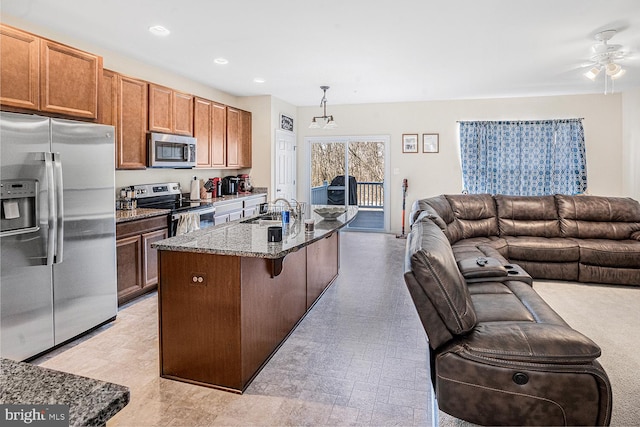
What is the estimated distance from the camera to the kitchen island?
2314 millimetres

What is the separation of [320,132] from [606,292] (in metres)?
5.65

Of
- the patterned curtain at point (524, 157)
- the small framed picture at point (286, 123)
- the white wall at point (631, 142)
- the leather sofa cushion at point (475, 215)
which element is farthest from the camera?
the small framed picture at point (286, 123)

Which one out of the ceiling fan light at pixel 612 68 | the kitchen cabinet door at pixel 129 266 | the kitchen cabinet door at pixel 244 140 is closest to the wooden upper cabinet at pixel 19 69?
the kitchen cabinet door at pixel 129 266

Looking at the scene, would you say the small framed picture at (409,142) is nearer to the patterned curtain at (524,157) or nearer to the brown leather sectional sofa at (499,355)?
the patterned curtain at (524,157)

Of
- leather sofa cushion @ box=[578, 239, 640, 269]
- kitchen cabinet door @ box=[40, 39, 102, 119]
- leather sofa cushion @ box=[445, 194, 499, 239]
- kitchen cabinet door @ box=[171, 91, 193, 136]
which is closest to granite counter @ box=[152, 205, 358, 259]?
kitchen cabinet door @ box=[40, 39, 102, 119]

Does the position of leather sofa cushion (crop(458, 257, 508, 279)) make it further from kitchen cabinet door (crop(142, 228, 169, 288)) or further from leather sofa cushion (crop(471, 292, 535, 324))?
kitchen cabinet door (crop(142, 228, 169, 288))

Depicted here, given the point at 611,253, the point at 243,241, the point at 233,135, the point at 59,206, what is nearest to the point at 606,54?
the point at 611,253

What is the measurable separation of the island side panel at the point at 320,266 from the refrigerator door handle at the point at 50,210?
1.94 m

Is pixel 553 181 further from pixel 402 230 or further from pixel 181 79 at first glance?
pixel 181 79

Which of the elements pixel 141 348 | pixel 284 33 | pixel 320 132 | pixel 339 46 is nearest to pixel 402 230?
pixel 320 132

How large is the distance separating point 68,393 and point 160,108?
4534 mm

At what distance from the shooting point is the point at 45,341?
110 inches

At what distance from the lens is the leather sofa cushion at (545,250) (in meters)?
4.57

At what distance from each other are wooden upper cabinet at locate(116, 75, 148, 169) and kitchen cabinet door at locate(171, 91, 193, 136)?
1.69 feet
